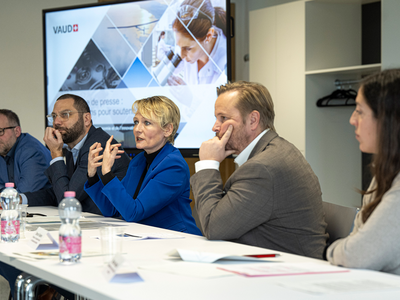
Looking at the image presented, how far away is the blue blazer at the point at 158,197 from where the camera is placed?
2.28m

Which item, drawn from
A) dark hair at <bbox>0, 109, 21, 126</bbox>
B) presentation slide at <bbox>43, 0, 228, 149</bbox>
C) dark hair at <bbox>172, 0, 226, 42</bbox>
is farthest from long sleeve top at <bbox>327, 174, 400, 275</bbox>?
dark hair at <bbox>0, 109, 21, 126</bbox>

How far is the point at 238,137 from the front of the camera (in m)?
2.06

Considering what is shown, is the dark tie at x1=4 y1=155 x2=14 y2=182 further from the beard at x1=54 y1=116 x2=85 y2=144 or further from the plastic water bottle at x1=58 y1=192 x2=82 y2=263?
the plastic water bottle at x1=58 y1=192 x2=82 y2=263

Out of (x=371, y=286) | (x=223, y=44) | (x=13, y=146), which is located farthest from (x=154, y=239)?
(x=223, y=44)

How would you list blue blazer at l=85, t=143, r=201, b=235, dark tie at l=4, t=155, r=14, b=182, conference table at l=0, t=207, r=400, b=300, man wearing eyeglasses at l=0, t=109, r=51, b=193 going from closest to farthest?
conference table at l=0, t=207, r=400, b=300 < blue blazer at l=85, t=143, r=201, b=235 < man wearing eyeglasses at l=0, t=109, r=51, b=193 < dark tie at l=4, t=155, r=14, b=182

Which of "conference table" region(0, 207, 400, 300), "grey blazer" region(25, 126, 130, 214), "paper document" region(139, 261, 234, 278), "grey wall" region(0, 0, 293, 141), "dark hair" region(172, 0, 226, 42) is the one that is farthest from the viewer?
"grey wall" region(0, 0, 293, 141)

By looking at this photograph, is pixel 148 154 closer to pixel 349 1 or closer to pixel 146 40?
pixel 146 40

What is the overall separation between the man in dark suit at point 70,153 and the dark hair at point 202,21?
1.25m

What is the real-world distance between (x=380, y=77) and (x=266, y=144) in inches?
26.0

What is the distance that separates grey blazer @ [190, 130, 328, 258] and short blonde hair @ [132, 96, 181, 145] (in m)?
0.86

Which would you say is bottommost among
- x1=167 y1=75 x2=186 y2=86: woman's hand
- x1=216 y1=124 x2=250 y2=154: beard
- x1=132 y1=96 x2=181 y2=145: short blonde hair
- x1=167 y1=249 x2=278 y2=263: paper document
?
x1=167 y1=249 x2=278 y2=263: paper document

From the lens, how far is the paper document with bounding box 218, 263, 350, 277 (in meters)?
1.23

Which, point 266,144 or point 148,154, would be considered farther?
point 148,154

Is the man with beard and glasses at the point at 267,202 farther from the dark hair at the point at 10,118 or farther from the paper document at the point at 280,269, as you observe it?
the dark hair at the point at 10,118
